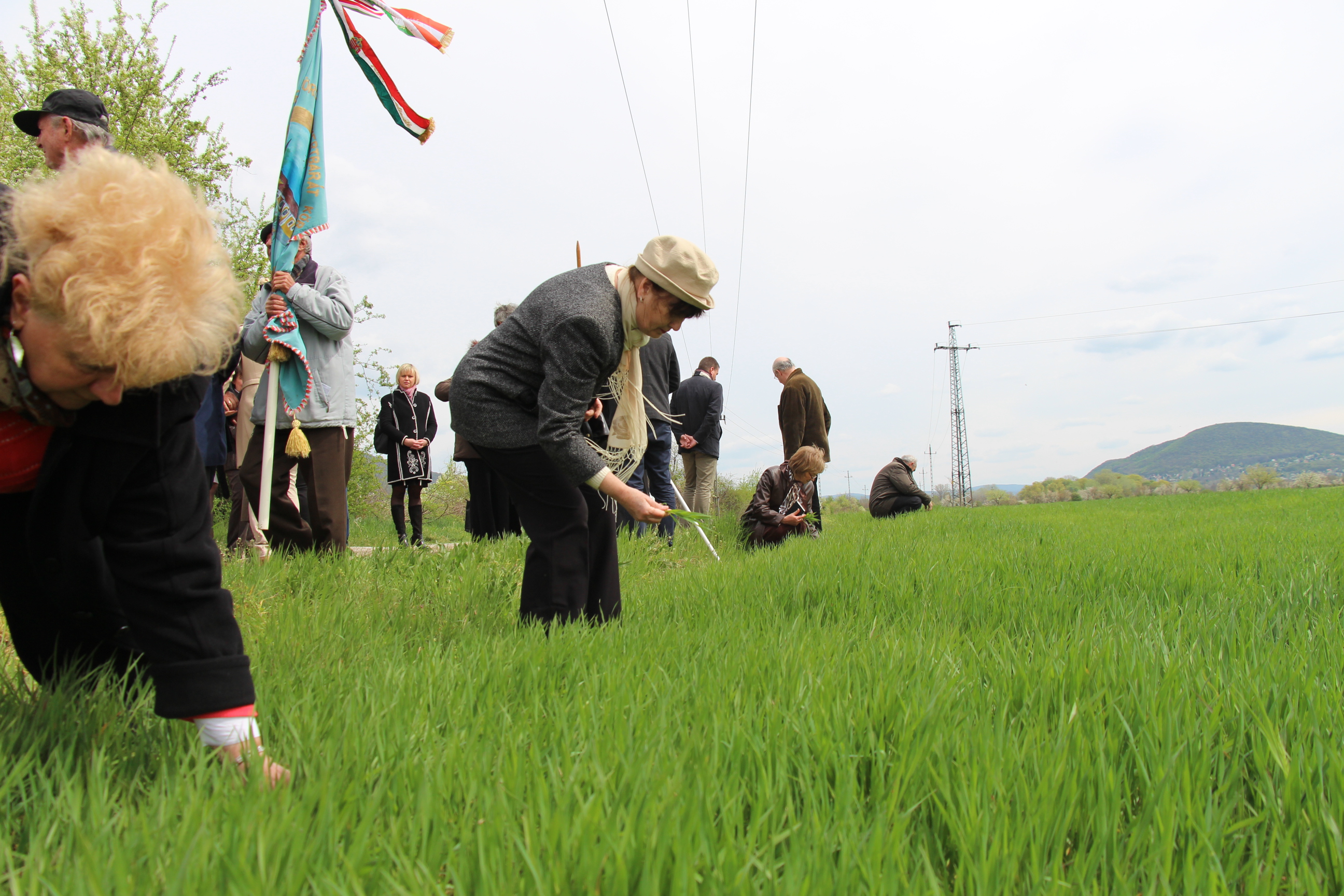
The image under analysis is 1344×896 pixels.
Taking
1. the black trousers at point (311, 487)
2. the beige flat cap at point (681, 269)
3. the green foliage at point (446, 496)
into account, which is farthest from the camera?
the green foliage at point (446, 496)

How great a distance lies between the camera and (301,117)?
4203 millimetres

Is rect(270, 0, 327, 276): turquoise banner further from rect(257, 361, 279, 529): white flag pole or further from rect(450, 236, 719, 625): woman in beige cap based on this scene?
rect(450, 236, 719, 625): woman in beige cap

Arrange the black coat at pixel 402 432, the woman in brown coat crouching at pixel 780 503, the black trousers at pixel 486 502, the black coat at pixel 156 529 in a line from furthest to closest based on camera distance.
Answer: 1. the black coat at pixel 402 432
2. the woman in brown coat crouching at pixel 780 503
3. the black trousers at pixel 486 502
4. the black coat at pixel 156 529

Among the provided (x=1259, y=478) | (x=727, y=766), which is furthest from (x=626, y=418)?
(x=1259, y=478)

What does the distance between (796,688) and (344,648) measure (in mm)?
1629

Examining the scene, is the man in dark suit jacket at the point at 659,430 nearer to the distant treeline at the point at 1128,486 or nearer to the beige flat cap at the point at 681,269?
the beige flat cap at the point at 681,269

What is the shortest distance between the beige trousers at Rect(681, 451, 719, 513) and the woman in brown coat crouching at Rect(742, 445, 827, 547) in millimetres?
1123

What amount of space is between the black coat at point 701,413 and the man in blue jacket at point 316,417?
413 cm

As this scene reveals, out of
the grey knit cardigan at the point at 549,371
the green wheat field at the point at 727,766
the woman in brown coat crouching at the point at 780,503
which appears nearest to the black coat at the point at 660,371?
the woman in brown coat crouching at the point at 780,503

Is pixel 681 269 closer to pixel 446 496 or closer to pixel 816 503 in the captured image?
pixel 816 503

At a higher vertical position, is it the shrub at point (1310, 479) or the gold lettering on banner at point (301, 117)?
the gold lettering on banner at point (301, 117)

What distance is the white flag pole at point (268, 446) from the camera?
399cm

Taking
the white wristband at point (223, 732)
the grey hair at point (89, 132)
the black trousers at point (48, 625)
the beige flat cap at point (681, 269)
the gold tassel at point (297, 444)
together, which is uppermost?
the grey hair at point (89, 132)

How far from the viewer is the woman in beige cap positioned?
2.50m
